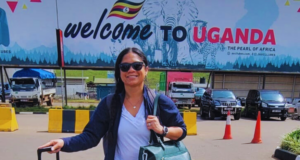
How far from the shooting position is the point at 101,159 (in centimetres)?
518

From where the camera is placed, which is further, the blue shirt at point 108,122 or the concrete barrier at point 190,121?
the concrete barrier at point 190,121

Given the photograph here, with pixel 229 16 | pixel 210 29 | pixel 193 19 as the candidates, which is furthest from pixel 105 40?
pixel 229 16

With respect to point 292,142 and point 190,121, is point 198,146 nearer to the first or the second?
point 190,121

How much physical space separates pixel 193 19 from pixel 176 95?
5.81 metres

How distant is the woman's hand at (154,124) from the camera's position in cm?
165

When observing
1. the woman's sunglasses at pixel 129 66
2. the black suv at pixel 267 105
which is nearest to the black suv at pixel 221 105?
the black suv at pixel 267 105

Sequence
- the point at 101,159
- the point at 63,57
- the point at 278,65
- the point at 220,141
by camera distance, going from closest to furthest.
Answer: the point at 101,159 → the point at 220,141 → the point at 63,57 → the point at 278,65

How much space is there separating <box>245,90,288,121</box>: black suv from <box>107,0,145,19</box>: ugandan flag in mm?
9769

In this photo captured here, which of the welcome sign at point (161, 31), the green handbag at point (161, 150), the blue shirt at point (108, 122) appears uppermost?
the welcome sign at point (161, 31)

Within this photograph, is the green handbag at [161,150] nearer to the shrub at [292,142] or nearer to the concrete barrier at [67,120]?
the shrub at [292,142]

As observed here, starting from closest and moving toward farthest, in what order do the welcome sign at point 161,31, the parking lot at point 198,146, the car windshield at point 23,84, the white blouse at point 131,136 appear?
the white blouse at point 131,136
the parking lot at point 198,146
the car windshield at point 23,84
the welcome sign at point 161,31

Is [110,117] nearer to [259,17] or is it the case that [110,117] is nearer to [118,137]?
[118,137]

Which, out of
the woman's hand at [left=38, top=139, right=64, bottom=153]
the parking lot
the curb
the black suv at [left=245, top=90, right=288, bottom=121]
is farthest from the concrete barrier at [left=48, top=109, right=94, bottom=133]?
the black suv at [left=245, top=90, right=288, bottom=121]

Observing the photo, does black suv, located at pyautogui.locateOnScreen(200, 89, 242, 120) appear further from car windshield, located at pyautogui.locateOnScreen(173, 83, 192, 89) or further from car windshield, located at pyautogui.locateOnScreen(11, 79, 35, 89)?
car windshield, located at pyautogui.locateOnScreen(11, 79, 35, 89)
